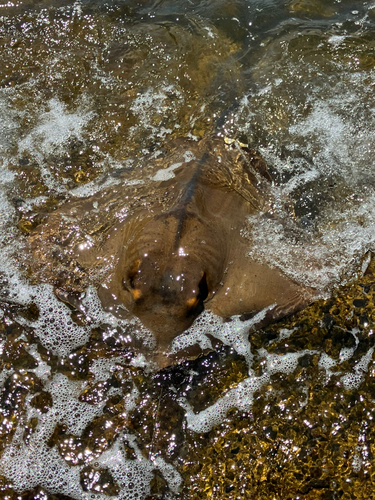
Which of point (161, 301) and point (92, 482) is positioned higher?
point (161, 301)

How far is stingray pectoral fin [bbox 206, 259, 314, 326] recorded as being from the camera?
14.3 ft

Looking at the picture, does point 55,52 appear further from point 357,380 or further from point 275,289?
point 357,380

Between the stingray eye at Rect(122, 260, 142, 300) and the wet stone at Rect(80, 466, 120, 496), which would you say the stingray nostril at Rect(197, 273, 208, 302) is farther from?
the wet stone at Rect(80, 466, 120, 496)

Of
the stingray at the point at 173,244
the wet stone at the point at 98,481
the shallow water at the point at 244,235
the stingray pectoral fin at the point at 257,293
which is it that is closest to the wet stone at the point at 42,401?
the shallow water at the point at 244,235

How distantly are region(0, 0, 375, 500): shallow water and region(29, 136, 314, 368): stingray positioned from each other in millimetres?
166

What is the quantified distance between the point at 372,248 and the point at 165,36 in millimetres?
4451

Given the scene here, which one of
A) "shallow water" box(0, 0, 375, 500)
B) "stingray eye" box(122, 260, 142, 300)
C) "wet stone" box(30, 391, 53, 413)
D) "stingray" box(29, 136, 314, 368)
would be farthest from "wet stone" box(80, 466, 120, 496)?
"stingray eye" box(122, 260, 142, 300)

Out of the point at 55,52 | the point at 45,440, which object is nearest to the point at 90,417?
the point at 45,440

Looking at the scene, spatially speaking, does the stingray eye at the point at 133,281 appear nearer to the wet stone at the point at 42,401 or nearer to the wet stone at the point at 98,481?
the wet stone at the point at 42,401

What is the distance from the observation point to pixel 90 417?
4.10 meters

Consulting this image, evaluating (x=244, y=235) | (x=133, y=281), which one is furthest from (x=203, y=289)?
(x=244, y=235)

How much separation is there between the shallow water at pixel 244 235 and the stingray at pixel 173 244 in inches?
6.5

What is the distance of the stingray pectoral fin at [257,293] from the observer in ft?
14.3

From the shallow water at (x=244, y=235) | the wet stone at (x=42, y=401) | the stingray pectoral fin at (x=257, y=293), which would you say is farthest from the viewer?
the stingray pectoral fin at (x=257, y=293)
